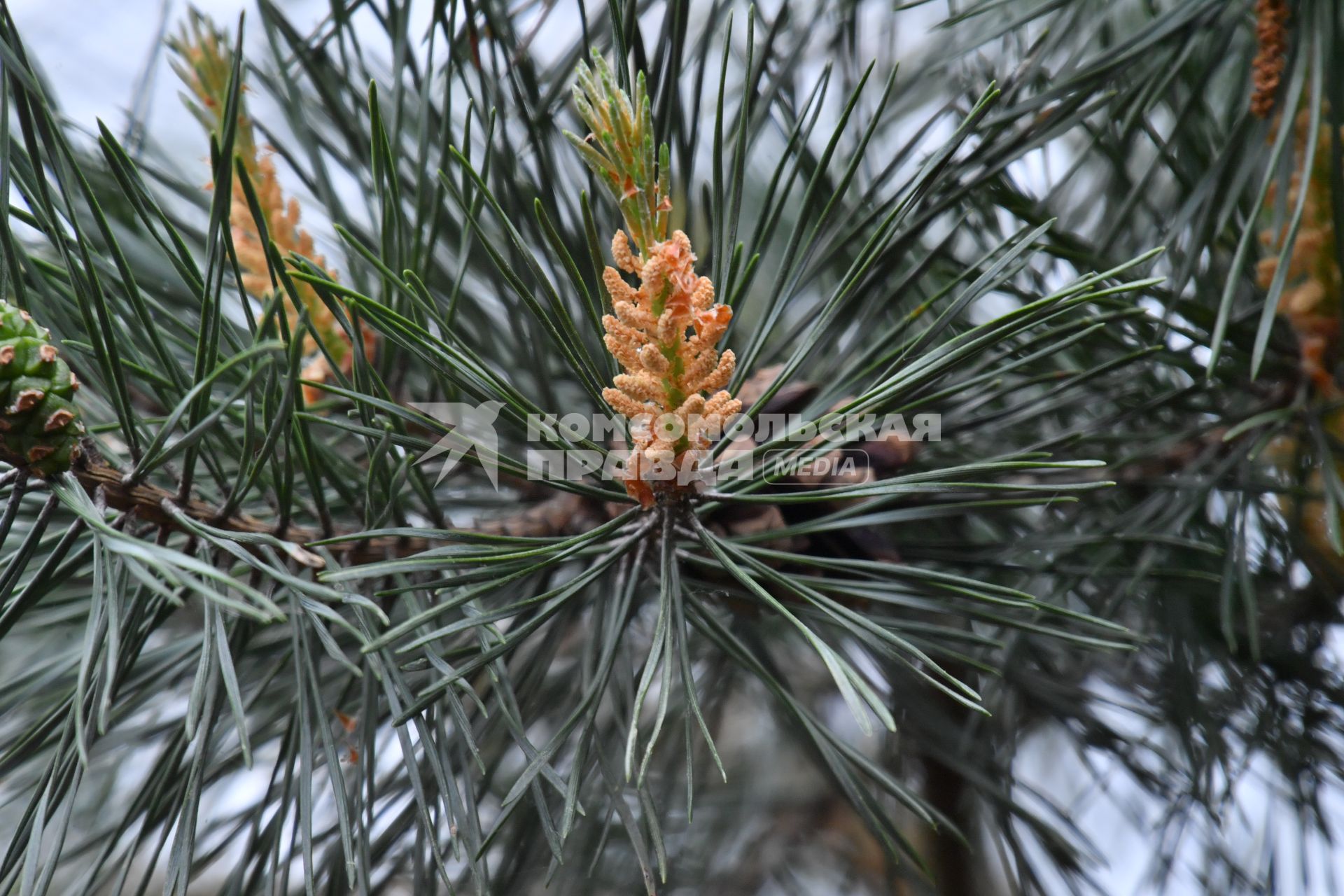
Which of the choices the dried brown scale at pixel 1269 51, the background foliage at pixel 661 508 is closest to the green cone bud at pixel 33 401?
the background foliage at pixel 661 508

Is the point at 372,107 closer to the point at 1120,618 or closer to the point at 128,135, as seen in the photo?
the point at 128,135

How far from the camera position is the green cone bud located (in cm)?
27

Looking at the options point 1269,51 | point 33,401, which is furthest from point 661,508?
point 1269,51

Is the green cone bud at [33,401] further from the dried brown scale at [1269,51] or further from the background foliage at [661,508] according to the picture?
the dried brown scale at [1269,51]

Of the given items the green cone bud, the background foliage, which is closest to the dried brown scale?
the background foliage

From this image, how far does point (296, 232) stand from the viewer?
44cm

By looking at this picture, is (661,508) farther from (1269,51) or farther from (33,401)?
(1269,51)

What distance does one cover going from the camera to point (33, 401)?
0.27 meters

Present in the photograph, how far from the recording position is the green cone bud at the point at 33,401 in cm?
27

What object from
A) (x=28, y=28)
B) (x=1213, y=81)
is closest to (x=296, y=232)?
(x=1213, y=81)

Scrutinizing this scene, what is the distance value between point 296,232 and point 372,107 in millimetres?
178

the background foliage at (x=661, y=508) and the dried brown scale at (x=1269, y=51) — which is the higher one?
the dried brown scale at (x=1269, y=51)

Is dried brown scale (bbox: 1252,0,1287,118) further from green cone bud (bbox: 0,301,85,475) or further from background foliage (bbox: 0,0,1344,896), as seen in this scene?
green cone bud (bbox: 0,301,85,475)

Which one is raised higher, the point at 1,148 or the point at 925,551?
the point at 1,148
